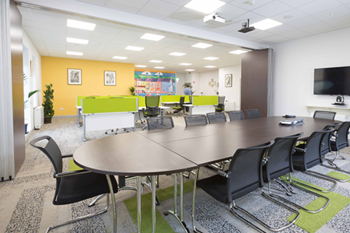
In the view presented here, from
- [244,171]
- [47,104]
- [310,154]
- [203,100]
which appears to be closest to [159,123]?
[244,171]

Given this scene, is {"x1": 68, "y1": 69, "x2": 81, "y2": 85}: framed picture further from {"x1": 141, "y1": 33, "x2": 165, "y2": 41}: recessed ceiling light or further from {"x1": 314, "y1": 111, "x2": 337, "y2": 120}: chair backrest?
{"x1": 314, "y1": 111, "x2": 337, "y2": 120}: chair backrest

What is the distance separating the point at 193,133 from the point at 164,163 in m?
1.12

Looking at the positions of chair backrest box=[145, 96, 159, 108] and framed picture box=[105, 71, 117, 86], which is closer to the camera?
chair backrest box=[145, 96, 159, 108]

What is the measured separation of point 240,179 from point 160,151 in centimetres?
68

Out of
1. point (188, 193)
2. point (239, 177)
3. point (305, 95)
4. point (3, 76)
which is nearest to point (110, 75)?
point (3, 76)

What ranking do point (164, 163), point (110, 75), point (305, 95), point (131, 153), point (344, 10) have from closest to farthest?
point (164, 163)
point (131, 153)
point (344, 10)
point (305, 95)
point (110, 75)

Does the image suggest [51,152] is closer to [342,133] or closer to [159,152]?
[159,152]

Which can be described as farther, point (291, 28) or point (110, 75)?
point (110, 75)

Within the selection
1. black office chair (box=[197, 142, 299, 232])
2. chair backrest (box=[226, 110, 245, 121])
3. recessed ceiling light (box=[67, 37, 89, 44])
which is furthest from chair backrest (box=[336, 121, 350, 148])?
recessed ceiling light (box=[67, 37, 89, 44])

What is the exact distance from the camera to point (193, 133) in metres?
2.49

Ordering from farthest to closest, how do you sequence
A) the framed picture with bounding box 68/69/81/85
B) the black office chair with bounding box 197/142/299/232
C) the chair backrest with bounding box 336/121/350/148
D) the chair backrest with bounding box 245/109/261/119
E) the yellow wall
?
the framed picture with bounding box 68/69/81/85 < the yellow wall < the chair backrest with bounding box 245/109/261/119 < the chair backrest with bounding box 336/121/350/148 < the black office chair with bounding box 197/142/299/232

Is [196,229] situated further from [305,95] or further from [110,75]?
[110,75]

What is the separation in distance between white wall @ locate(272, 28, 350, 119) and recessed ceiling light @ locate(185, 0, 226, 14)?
141 inches

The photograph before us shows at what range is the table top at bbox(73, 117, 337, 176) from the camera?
135 centimetres
